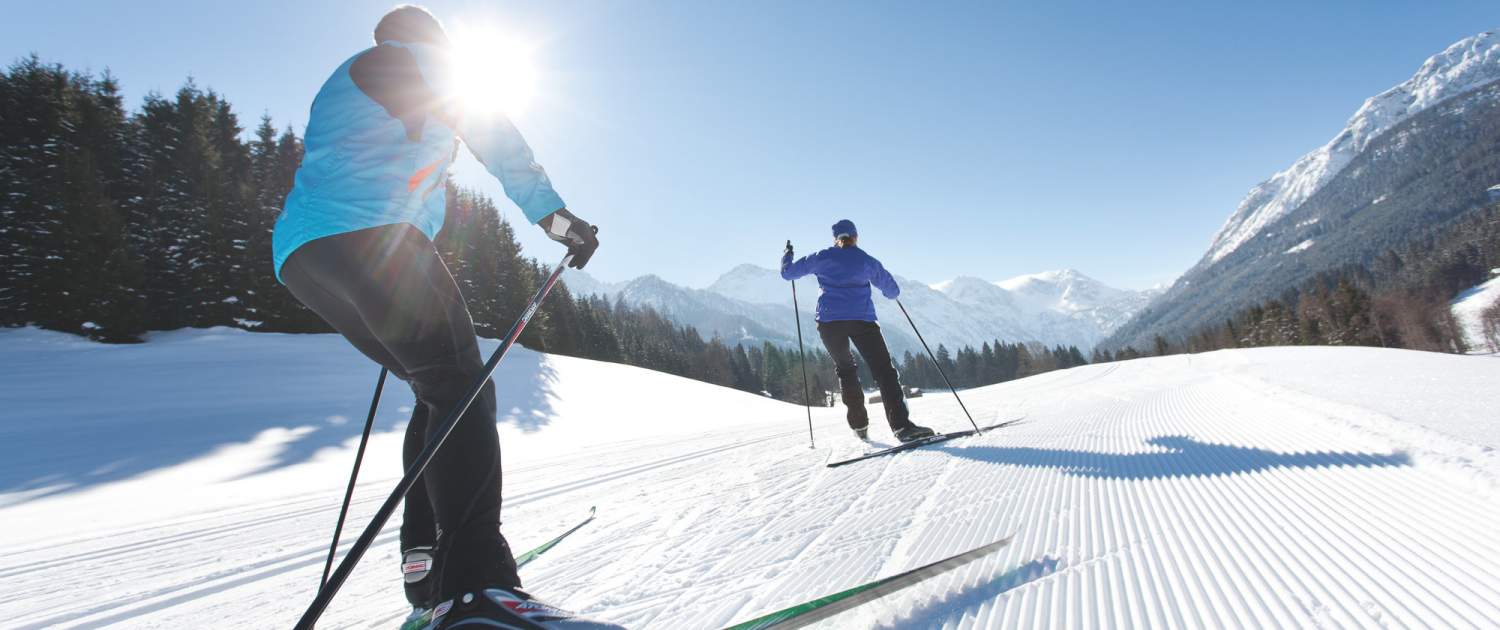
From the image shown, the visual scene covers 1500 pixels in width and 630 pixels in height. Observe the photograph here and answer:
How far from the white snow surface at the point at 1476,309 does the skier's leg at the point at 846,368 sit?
89.8 meters

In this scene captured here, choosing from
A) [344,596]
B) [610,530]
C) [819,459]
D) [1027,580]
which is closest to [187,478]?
[344,596]

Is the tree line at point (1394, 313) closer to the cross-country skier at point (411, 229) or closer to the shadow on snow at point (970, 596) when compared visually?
the shadow on snow at point (970, 596)

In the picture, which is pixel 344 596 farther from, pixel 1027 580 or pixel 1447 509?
pixel 1447 509

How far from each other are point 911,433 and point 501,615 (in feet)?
12.0

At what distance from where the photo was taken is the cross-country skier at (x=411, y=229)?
1.45 metres

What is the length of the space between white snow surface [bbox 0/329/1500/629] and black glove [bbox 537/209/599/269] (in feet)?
3.54

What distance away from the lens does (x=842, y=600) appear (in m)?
1.34

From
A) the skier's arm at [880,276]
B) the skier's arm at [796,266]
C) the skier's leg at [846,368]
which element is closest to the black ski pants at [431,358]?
the skier's leg at [846,368]

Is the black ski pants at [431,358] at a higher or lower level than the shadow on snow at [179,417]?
lower

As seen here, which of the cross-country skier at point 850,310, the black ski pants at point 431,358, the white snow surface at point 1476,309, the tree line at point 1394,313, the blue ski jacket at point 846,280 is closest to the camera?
the black ski pants at point 431,358

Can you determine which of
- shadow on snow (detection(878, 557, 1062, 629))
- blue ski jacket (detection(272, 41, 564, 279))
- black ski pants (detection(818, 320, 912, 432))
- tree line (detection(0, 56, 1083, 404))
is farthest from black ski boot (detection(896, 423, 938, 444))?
tree line (detection(0, 56, 1083, 404))

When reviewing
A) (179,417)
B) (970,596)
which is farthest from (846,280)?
(179,417)

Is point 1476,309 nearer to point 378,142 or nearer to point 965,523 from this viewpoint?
point 965,523

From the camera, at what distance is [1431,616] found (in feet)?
3.33
